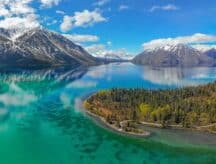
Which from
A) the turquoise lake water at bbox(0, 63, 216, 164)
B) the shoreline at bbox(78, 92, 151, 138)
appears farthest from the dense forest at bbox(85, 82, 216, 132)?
the turquoise lake water at bbox(0, 63, 216, 164)

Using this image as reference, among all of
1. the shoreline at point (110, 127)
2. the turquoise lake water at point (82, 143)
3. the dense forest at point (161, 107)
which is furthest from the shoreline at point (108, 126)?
the dense forest at point (161, 107)

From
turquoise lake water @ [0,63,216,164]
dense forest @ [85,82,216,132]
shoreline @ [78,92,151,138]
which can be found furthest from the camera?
dense forest @ [85,82,216,132]

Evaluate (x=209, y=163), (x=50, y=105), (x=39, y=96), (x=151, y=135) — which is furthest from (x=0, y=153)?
(x=39, y=96)

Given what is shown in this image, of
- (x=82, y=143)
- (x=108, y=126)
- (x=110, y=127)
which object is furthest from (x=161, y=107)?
(x=82, y=143)

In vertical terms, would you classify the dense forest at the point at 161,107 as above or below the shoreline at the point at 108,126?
above

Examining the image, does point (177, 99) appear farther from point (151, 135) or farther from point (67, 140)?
point (67, 140)

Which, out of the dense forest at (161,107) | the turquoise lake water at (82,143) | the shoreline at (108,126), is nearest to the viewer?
the turquoise lake water at (82,143)

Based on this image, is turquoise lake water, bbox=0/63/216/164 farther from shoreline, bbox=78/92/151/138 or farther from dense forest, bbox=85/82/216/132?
dense forest, bbox=85/82/216/132

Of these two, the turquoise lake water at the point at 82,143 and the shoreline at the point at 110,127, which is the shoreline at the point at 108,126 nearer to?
the shoreline at the point at 110,127
